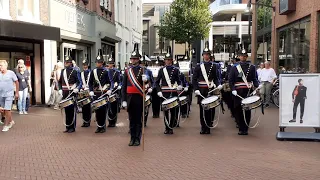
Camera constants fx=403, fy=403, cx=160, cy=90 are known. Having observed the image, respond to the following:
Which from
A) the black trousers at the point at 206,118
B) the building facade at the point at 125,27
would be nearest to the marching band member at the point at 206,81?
the black trousers at the point at 206,118

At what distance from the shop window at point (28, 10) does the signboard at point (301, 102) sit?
11.0 metres

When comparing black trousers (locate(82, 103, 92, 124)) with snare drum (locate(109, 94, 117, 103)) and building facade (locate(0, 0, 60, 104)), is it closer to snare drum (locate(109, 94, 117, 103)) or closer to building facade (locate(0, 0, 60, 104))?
snare drum (locate(109, 94, 117, 103))

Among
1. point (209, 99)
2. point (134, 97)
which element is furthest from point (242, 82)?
point (134, 97)

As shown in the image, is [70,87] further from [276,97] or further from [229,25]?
[229,25]

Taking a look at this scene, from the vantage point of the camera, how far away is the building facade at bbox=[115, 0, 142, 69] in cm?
3178

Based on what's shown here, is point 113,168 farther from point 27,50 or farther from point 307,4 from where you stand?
point 307,4

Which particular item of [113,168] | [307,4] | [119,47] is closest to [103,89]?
[113,168]

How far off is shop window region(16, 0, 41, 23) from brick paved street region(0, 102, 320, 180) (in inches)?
265

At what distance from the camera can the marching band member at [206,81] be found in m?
10.0

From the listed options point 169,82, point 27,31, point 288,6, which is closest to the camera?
point 169,82

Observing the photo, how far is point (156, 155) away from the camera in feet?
24.9

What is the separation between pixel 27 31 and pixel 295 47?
1151 cm

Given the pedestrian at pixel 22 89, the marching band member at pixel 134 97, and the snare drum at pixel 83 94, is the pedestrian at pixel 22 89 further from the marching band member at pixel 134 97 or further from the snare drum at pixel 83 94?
the marching band member at pixel 134 97

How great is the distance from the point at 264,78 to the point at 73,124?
877cm
